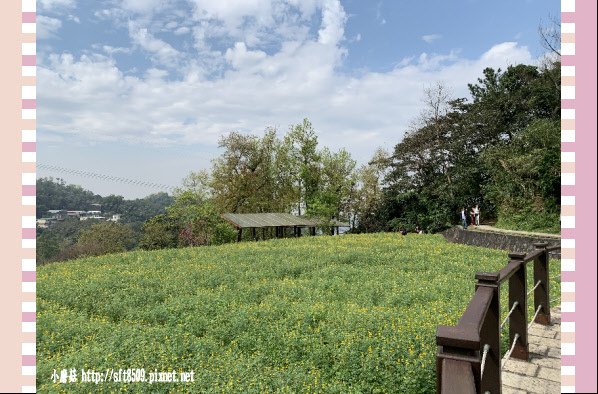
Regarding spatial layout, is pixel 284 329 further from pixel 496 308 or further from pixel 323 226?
pixel 323 226

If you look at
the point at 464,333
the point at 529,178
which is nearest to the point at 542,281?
the point at 464,333

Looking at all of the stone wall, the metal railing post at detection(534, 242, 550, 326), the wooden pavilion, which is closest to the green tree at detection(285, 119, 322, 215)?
the wooden pavilion

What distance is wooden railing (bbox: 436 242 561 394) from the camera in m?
1.30

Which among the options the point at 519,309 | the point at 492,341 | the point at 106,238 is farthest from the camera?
the point at 106,238

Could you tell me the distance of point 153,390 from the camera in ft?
15.8

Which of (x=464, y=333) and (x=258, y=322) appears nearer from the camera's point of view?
(x=464, y=333)

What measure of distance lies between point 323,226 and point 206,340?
24690 mm

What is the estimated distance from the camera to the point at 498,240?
16.9 meters

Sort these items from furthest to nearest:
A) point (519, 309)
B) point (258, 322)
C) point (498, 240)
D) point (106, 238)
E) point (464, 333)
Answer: point (106, 238) < point (498, 240) < point (258, 322) < point (519, 309) < point (464, 333)

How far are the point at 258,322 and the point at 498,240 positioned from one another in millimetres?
14340

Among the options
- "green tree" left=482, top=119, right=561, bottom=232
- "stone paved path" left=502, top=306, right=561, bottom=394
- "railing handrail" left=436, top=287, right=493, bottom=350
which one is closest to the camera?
"railing handrail" left=436, top=287, right=493, bottom=350

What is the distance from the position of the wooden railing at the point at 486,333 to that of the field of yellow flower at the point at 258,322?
1422 mm

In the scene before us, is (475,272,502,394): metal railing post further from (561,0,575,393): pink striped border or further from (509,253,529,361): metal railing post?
(509,253,529,361): metal railing post

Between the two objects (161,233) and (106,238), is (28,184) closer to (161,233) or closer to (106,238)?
(161,233)
